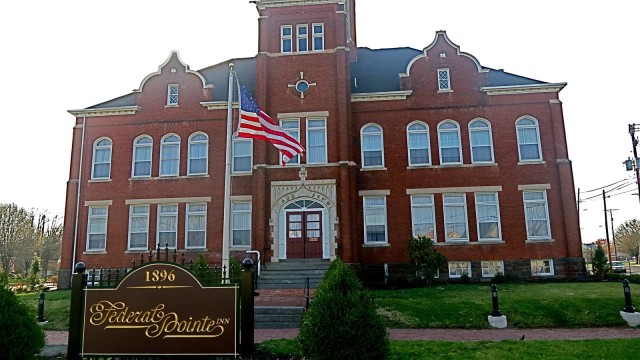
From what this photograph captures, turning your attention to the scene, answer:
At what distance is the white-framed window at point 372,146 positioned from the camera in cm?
2386

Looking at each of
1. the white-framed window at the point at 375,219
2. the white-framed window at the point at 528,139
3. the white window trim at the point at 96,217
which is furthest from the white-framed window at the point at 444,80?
the white window trim at the point at 96,217

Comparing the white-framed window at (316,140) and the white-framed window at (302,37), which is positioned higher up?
the white-framed window at (302,37)

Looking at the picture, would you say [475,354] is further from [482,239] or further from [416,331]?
[482,239]

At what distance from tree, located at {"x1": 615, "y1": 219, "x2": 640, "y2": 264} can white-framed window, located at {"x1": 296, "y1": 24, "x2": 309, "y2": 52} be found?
215 feet

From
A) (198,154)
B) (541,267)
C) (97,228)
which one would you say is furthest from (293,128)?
(541,267)

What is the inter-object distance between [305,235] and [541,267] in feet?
37.6

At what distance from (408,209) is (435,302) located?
850 centimetres

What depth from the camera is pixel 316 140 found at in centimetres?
2331

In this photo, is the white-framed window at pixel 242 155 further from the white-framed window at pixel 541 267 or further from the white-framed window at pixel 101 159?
the white-framed window at pixel 541 267

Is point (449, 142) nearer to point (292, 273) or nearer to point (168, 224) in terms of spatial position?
point (292, 273)

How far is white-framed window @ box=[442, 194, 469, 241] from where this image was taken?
906 inches

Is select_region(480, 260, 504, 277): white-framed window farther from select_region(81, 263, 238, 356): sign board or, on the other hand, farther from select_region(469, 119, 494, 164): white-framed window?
select_region(81, 263, 238, 356): sign board

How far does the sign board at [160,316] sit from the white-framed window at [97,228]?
18255mm

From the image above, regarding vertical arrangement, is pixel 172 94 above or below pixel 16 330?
above
